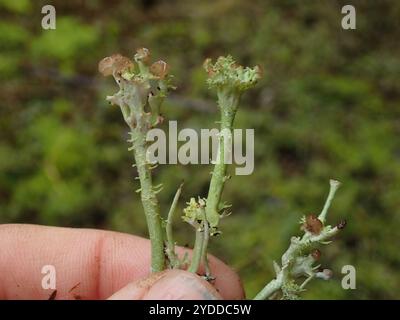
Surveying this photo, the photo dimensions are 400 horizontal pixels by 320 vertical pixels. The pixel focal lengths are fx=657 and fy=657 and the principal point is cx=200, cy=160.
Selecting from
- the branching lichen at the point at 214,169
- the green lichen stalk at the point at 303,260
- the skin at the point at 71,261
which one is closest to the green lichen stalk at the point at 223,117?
the branching lichen at the point at 214,169

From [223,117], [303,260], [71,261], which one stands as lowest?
[71,261]

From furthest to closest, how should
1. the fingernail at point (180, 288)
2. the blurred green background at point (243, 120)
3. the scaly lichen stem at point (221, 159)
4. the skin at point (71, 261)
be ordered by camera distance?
the blurred green background at point (243, 120) → the skin at point (71, 261) → the scaly lichen stem at point (221, 159) → the fingernail at point (180, 288)

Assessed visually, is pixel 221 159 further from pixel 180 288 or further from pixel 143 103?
pixel 180 288

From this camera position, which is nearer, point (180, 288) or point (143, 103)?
point (180, 288)

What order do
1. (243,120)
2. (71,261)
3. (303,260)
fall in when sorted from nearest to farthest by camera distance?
(303,260)
(71,261)
(243,120)

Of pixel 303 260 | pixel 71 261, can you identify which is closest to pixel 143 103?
pixel 303 260

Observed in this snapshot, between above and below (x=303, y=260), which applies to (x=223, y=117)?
above

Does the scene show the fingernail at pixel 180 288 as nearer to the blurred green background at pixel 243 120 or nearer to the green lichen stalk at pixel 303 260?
the green lichen stalk at pixel 303 260

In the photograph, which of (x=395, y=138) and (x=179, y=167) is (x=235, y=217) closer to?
(x=179, y=167)
